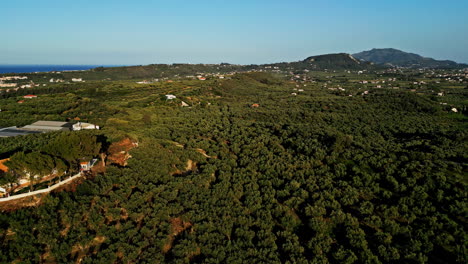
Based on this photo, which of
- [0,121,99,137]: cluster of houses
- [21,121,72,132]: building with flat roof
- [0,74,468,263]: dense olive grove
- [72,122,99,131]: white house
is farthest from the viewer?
[72,122,99,131]: white house

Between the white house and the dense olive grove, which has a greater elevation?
the white house

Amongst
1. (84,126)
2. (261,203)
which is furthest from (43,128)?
(261,203)

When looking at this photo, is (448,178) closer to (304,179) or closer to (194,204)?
(304,179)

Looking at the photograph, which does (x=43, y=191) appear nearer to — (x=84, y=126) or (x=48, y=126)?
(x=84, y=126)

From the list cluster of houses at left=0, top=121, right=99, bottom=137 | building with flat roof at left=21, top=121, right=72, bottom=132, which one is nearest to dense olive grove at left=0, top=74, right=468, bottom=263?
cluster of houses at left=0, top=121, right=99, bottom=137

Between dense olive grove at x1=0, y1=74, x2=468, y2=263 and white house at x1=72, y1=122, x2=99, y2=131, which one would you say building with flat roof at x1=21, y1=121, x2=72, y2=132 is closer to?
white house at x1=72, y1=122, x2=99, y2=131

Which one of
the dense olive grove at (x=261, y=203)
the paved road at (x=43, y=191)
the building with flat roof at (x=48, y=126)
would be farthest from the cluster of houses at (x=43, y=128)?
the paved road at (x=43, y=191)
